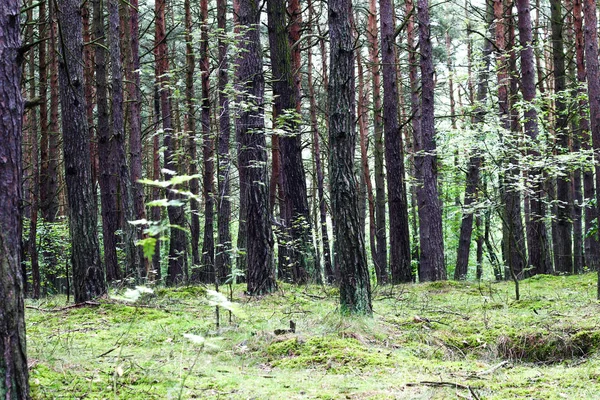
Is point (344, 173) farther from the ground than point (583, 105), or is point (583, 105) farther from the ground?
point (583, 105)

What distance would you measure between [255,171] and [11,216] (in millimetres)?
6180

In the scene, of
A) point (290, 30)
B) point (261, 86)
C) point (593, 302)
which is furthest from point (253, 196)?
point (290, 30)

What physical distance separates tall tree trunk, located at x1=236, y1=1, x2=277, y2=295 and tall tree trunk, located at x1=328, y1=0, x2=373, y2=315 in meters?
2.77

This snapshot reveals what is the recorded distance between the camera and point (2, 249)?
2.92m

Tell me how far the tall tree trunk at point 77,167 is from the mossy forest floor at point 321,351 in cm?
56

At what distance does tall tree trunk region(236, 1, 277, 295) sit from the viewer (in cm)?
912

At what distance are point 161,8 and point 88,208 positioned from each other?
870 cm

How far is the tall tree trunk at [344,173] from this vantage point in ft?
20.9

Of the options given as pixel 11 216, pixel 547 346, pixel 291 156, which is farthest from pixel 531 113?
pixel 11 216

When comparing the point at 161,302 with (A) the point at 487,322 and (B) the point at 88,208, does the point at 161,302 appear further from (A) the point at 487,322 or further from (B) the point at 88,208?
(A) the point at 487,322

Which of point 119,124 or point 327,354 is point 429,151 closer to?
point 119,124

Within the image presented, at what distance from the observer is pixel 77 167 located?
804 cm

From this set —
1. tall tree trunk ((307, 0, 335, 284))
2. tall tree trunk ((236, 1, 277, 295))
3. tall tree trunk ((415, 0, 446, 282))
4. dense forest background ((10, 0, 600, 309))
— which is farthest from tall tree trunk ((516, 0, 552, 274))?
tall tree trunk ((236, 1, 277, 295))

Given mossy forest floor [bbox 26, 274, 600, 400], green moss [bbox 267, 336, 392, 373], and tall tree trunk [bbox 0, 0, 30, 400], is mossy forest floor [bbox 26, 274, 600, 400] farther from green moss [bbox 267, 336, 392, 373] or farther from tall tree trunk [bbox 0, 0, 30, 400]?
tall tree trunk [bbox 0, 0, 30, 400]
